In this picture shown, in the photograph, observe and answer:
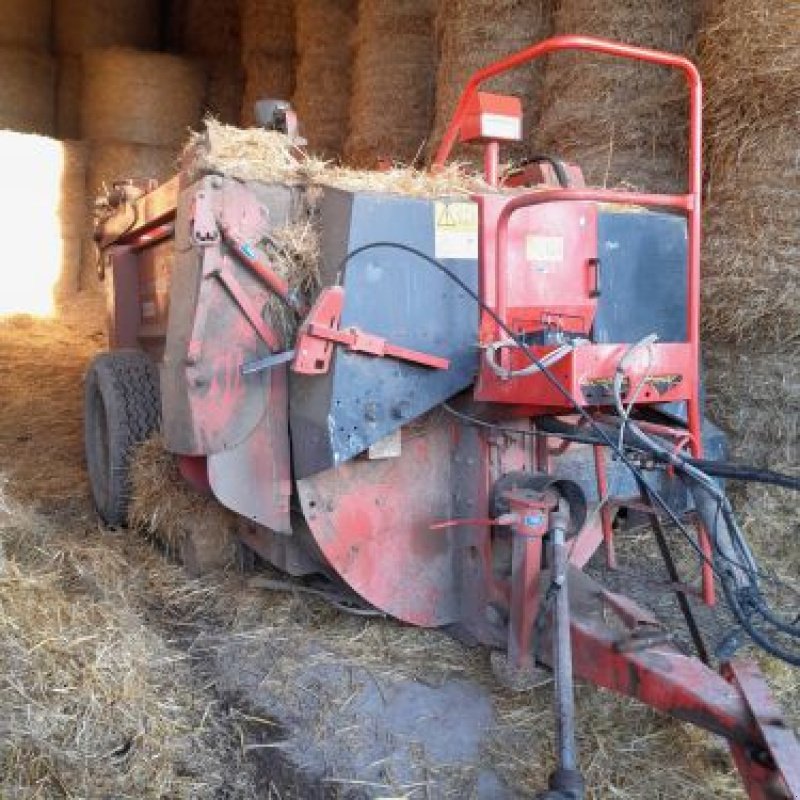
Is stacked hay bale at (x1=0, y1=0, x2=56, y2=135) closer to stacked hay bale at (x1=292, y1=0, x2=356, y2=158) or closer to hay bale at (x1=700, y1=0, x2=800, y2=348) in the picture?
stacked hay bale at (x1=292, y1=0, x2=356, y2=158)

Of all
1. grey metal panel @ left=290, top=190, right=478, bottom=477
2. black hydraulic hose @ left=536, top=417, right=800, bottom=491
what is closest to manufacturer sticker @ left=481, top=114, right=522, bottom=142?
grey metal panel @ left=290, top=190, right=478, bottom=477

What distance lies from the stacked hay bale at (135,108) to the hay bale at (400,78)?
3146 millimetres

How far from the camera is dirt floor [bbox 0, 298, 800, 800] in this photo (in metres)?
2.44

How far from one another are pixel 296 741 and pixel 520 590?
772mm

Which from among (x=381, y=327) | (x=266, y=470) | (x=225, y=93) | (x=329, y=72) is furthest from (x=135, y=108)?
(x=381, y=327)

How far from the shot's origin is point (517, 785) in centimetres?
246

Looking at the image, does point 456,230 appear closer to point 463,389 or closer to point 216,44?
point 463,389

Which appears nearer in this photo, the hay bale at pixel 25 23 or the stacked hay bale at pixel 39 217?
the stacked hay bale at pixel 39 217

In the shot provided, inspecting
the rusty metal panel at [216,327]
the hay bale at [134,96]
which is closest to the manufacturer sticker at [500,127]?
the rusty metal panel at [216,327]

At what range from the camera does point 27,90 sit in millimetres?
9602

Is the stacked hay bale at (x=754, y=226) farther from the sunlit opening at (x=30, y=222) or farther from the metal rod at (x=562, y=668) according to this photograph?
the sunlit opening at (x=30, y=222)

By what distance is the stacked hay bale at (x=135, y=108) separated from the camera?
9.05 m

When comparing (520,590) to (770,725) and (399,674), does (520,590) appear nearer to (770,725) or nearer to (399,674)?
(399,674)

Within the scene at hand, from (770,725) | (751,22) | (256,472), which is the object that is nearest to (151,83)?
(751,22)
